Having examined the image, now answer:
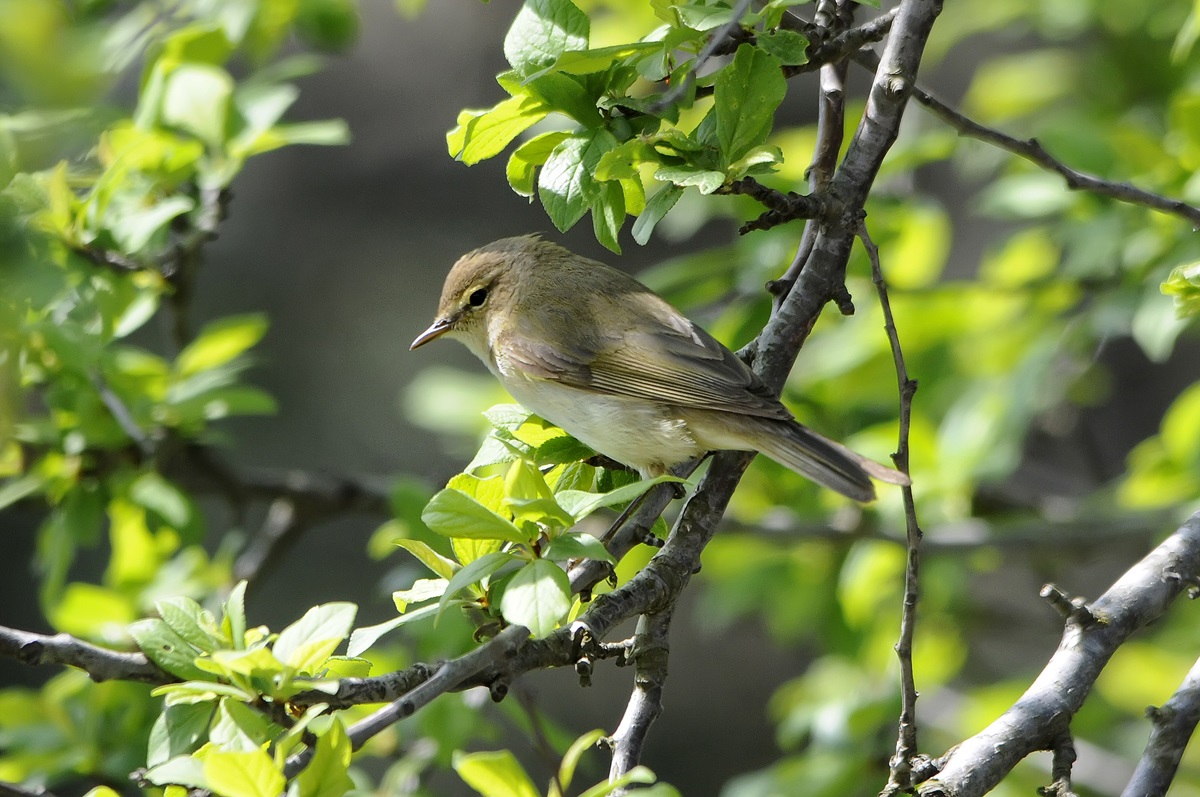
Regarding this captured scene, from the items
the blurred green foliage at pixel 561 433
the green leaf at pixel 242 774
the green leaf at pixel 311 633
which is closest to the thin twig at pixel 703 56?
the blurred green foliage at pixel 561 433

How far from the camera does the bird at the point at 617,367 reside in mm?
2812

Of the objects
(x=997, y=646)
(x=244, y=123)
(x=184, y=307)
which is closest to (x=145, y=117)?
(x=244, y=123)

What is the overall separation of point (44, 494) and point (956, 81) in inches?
260

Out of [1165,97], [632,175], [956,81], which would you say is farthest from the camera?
[956,81]

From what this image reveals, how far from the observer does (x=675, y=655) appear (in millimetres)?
7605

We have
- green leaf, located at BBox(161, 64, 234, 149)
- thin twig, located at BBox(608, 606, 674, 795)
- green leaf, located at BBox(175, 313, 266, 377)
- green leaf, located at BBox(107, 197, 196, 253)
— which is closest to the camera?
thin twig, located at BBox(608, 606, 674, 795)

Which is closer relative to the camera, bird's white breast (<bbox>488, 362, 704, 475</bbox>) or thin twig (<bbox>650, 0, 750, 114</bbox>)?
thin twig (<bbox>650, 0, 750, 114</bbox>)

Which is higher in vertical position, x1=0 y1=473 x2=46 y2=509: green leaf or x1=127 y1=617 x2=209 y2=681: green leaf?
x1=127 y1=617 x2=209 y2=681: green leaf

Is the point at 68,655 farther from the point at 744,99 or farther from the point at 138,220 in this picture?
the point at 138,220

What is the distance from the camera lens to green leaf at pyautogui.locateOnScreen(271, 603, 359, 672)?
173 centimetres

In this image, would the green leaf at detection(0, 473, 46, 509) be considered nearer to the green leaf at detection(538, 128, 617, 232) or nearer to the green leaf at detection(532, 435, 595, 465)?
the green leaf at detection(532, 435, 595, 465)

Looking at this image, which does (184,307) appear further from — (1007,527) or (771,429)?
(1007,527)

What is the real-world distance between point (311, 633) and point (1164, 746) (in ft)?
4.61

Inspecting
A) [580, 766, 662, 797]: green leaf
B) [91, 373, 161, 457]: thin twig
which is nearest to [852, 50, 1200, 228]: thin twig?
[580, 766, 662, 797]: green leaf
